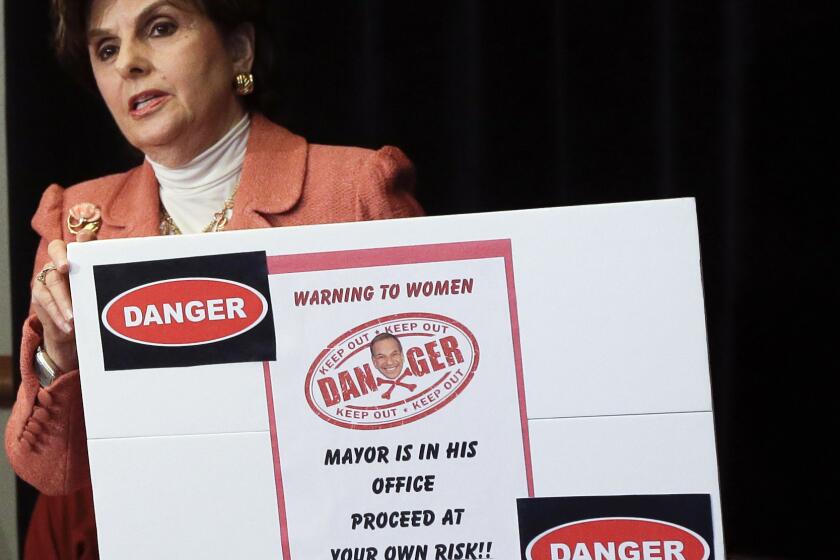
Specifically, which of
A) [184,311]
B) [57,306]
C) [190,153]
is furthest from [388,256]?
[190,153]

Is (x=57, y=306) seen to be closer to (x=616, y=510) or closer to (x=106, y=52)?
(x=106, y=52)

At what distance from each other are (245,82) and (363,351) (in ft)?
2.59

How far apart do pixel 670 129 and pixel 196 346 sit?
3.89ft

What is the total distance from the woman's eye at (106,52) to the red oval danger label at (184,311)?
70cm

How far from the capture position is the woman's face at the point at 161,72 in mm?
1576

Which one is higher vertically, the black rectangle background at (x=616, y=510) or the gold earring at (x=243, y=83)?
the gold earring at (x=243, y=83)

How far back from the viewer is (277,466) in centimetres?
104

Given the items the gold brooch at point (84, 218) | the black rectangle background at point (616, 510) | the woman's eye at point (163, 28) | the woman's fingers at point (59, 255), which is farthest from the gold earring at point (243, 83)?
the black rectangle background at point (616, 510)

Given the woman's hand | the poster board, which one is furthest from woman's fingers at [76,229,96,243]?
the poster board

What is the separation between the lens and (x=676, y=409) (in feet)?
3.34

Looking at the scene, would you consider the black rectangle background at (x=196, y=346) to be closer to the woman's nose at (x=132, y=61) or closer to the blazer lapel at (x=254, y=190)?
the blazer lapel at (x=254, y=190)

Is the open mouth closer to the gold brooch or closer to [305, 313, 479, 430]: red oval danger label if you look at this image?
the gold brooch

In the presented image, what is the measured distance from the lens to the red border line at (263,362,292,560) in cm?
104

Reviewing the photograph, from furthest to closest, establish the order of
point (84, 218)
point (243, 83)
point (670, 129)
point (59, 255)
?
point (670, 129) < point (243, 83) < point (84, 218) < point (59, 255)
